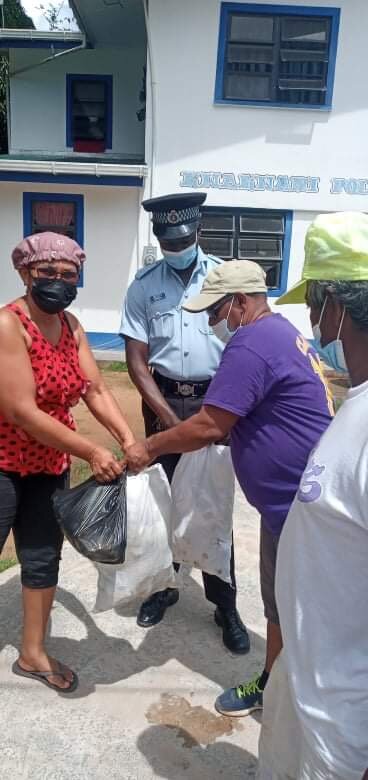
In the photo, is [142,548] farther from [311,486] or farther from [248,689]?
[311,486]

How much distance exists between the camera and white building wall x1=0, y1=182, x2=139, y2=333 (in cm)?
1045

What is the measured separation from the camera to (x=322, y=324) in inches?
54.7

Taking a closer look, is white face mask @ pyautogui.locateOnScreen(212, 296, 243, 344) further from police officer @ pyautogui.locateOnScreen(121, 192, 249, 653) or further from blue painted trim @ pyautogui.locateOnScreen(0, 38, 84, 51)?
blue painted trim @ pyautogui.locateOnScreen(0, 38, 84, 51)

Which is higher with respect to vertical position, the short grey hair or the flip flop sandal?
the short grey hair

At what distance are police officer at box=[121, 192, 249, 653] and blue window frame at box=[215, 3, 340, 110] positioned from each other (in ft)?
25.2

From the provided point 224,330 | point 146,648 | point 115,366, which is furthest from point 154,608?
point 115,366

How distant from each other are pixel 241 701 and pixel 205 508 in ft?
2.55

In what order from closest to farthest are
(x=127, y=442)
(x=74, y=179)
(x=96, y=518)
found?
(x=96, y=518), (x=127, y=442), (x=74, y=179)

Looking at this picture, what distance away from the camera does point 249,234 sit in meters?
10.2

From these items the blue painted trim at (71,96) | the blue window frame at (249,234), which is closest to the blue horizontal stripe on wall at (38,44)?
the blue painted trim at (71,96)

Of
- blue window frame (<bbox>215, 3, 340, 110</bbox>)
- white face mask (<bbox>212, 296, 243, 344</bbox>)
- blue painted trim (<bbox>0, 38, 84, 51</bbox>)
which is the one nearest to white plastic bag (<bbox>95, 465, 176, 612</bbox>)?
white face mask (<bbox>212, 296, 243, 344</bbox>)

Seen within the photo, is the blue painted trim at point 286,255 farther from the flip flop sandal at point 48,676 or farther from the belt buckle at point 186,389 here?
the flip flop sandal at point 48,676

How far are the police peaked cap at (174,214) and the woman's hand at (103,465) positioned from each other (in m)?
1.11

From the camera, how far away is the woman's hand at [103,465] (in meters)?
2.45
